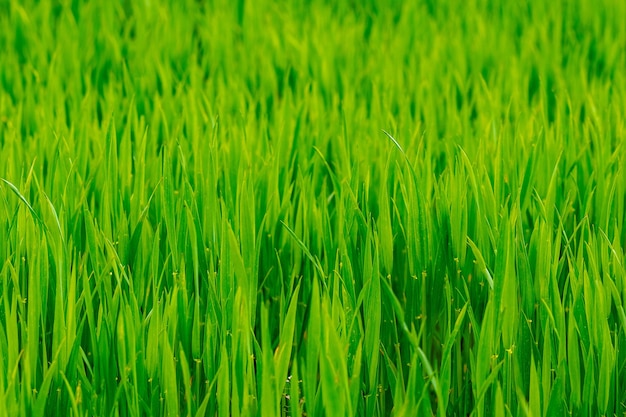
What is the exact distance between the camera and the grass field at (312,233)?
1049 millimetres

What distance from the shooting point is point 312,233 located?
4.66ft

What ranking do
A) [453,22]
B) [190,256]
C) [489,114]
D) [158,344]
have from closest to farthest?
1. [158,344]
2. [190,256]
3. [489,114]
4. [453,22]

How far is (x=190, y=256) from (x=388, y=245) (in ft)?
0.96

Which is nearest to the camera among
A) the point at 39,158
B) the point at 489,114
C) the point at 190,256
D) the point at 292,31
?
the point at 190,256

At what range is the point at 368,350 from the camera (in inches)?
43.7

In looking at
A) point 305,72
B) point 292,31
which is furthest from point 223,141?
point 292,31

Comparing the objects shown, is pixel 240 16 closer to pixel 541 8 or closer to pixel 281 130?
pixel 541 8

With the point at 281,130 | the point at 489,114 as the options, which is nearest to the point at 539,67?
the point at 489,114

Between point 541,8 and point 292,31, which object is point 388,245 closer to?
point 292,31

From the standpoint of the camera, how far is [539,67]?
229 cm

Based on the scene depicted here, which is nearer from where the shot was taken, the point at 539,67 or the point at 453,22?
the point at 539,67

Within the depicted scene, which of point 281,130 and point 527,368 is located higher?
point 281,130

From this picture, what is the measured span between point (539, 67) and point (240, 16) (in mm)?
1008

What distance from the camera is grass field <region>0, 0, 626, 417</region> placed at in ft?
3.44
